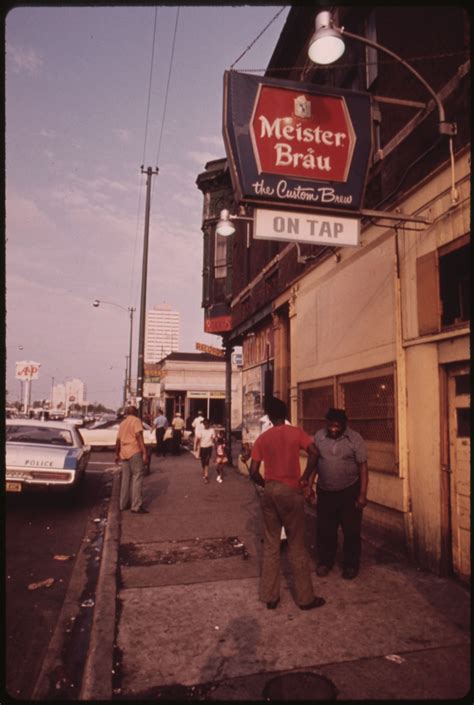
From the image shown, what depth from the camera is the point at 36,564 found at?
21.4 ft

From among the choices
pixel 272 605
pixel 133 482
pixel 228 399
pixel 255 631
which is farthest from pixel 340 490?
pixel 228 399

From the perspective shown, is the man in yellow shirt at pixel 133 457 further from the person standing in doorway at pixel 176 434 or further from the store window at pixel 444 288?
the person standing in doorway at pixel 176 434

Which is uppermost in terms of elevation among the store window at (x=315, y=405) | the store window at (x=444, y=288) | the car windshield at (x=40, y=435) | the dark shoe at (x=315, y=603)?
the store window at (x=444, y=288)

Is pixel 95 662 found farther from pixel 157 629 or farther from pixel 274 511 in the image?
pixel 274 511

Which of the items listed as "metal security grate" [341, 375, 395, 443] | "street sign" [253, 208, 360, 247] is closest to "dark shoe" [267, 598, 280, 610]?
"metal security grate" [341, 375, 395, 443]

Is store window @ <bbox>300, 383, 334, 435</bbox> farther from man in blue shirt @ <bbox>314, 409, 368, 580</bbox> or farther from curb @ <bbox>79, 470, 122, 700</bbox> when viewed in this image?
curb @ <bbox>79, 470, 122, 700</bbox>

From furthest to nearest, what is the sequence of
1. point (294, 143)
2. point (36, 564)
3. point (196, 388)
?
point (196, 388), point (36, 564), point (294, 143)

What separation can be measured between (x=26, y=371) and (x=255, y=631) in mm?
45729

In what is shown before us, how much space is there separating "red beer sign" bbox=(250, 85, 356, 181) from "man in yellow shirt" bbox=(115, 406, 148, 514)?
538 cm

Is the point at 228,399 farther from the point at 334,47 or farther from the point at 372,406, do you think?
the point at 334,47

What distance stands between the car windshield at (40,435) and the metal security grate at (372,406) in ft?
19.2

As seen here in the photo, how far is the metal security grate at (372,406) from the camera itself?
6.96 meters

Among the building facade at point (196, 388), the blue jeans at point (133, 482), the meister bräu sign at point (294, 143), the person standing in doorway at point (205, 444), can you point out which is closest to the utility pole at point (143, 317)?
the person standing in doorway at point (205, 444)

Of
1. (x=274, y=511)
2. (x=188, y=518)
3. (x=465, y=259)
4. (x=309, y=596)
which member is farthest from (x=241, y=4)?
(x=188, y=518)
